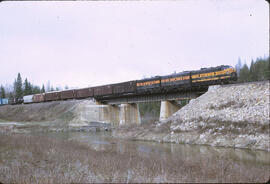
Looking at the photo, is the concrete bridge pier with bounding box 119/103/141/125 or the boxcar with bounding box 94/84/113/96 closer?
the concrete bridge pier with bounding box 119/103/141/125

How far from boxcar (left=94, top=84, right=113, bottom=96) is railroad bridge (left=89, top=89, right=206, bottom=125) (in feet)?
5.63

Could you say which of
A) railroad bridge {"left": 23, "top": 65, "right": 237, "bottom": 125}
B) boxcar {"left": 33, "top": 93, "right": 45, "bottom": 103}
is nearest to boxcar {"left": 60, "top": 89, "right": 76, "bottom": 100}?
railroad bridge {"left": 23, "top": 65, "right": 237, "bottom": 125}

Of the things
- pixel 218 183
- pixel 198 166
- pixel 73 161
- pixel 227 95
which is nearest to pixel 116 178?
pixel 218 183

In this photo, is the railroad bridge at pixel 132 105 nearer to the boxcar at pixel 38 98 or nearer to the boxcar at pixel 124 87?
the boxcar at pixel 124 87

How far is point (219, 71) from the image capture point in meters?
30.8

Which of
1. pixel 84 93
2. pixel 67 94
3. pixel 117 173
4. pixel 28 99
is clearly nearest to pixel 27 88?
pixel 28 99

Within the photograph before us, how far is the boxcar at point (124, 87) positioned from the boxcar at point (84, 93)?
924 cm

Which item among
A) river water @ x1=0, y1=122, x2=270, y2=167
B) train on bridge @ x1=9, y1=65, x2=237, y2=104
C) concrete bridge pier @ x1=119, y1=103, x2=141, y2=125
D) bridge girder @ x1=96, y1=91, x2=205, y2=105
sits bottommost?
river water @ x1=0, y1=122, x2=270, y2=167

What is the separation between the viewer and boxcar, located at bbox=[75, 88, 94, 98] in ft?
180

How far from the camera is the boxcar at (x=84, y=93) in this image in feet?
180

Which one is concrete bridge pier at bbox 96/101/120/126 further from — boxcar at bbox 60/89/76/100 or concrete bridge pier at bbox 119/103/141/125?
boxcar at bbox 60/89/76/100

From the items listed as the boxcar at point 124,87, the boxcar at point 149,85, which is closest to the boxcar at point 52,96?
the boxcar at point 124,87

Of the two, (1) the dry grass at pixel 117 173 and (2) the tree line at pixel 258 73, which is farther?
(2) the tree line at pixel 258 73

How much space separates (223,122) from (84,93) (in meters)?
41.6
